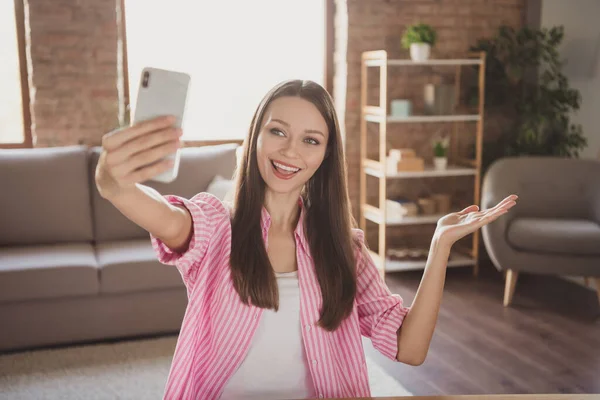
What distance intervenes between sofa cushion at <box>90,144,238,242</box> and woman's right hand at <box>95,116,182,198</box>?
8.87 feet

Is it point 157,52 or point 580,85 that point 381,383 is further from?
point 580,85

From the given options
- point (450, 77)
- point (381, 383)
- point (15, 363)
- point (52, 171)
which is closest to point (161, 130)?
point (381, 383)

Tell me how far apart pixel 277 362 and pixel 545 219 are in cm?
307

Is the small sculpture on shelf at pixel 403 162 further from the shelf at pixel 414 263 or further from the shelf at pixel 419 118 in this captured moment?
the shelf at pixel 414 263

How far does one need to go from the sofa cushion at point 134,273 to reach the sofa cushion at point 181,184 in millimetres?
366

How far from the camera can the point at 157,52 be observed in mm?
4312

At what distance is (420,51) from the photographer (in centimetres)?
424

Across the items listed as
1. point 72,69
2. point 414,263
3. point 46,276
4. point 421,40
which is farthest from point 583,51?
point 46,276

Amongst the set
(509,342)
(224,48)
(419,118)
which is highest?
(224,48)

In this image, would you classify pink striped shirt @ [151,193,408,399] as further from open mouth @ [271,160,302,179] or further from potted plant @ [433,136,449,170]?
potted plant @ [433,136,449,170]

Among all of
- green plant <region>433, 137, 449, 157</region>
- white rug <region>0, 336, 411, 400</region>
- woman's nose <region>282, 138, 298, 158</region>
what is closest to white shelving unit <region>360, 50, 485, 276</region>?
green plant <region>433, 137, 449, 157</region>

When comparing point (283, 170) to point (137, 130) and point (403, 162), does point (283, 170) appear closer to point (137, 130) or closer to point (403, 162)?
point (137, 130)

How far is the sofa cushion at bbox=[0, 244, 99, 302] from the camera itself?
2982mm

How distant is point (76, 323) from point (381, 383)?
1498mm
